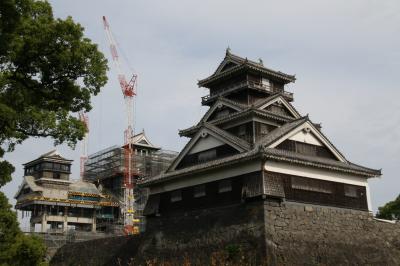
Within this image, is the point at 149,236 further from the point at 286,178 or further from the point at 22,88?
the point at 22,88

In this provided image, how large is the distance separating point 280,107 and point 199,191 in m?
8.65

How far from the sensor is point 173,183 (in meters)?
33.2

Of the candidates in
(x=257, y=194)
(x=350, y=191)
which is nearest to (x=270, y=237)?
(x=257, y=194)

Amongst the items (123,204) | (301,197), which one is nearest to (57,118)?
(301,197)

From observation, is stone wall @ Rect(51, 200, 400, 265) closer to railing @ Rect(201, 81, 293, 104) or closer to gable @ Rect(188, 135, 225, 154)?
gable @ Rect(188, 135, 225, 154)

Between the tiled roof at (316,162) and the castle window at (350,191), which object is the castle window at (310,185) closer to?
the tiled roof at (316,162)

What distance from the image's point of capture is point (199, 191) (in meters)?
31.3

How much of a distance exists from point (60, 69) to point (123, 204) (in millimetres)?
58690

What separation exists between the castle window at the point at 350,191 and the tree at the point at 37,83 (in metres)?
19.8

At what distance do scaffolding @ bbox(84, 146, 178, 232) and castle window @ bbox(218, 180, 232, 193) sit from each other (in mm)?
42655

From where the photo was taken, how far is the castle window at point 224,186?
2938 centimetres

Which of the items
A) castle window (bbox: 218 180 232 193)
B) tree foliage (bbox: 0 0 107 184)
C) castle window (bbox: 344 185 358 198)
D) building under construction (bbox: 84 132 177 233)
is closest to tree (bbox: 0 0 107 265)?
tree foliage (bbox: 0 0 107 184)

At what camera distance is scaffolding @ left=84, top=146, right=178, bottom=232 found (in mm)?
73438

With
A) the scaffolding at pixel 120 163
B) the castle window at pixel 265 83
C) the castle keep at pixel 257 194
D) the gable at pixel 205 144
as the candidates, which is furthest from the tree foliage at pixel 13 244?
the scaffolding at pixel 120 163
